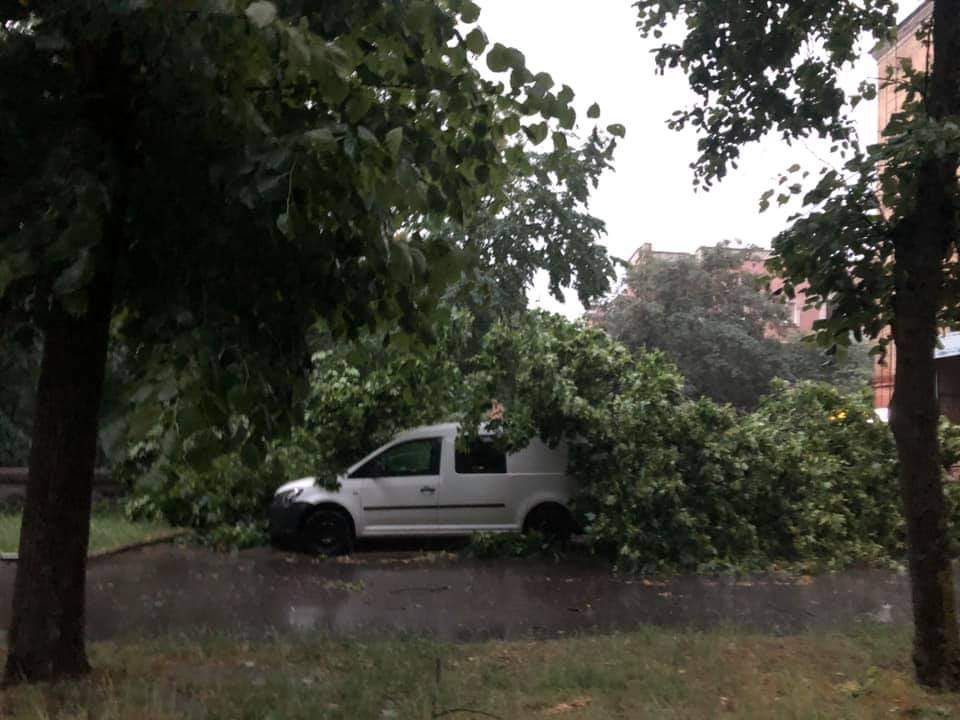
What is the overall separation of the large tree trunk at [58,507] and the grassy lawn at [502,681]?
0.84 feet

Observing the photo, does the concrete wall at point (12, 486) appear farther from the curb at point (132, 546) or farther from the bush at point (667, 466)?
the bush at point (667, 466)

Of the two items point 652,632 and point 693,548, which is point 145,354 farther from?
point 693,548

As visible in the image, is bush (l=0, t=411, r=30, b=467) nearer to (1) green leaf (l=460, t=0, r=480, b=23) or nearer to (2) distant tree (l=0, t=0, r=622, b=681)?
(2) distant tree (l=0, t=0, r=622, b=681)

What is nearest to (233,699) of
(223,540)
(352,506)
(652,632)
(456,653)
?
(456,653)

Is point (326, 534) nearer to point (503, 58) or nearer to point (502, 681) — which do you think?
point (502, 681)

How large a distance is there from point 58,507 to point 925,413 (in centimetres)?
531

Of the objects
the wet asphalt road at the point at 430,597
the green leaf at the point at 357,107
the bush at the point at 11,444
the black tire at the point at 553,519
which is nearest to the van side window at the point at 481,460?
the black tire at the point at 553,519

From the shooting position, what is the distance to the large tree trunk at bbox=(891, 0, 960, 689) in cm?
594

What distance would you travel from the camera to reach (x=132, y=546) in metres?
12.6

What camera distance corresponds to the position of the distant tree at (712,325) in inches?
1328

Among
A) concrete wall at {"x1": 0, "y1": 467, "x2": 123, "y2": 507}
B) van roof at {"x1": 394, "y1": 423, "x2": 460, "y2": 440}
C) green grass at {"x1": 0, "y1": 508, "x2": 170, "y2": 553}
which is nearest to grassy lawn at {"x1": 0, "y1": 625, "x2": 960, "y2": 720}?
van roof at {"x1": 394, "y1": 423, "x2": 460, "y2": 440}

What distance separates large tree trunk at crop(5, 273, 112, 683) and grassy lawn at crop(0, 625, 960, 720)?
0.84 feet

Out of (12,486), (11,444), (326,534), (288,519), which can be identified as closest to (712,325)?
(11,444)

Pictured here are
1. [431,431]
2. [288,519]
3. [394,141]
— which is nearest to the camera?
[394,141]
